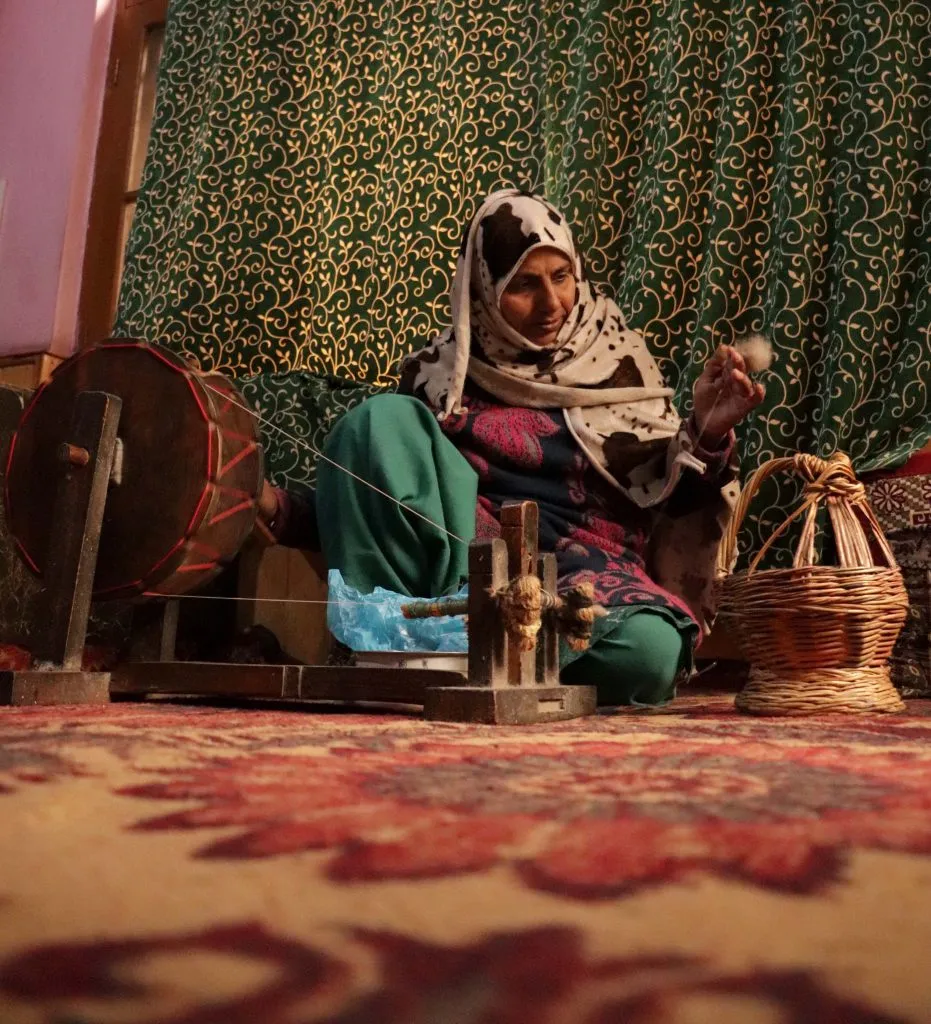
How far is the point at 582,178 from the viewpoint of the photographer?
8.11 ft

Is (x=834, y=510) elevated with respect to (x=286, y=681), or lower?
elevated

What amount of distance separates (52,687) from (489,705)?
0.65 metres

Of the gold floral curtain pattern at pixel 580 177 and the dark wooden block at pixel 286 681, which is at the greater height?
the gold floral curtain pattern at pixel 580 177

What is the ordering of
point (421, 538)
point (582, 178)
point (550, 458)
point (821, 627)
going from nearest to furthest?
point (821, 627), point (421, 538), point (550, 458), point (582, 178)

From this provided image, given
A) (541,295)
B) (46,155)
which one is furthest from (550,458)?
(46,155)

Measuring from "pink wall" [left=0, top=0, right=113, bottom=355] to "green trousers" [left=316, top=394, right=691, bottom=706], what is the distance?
1.84m

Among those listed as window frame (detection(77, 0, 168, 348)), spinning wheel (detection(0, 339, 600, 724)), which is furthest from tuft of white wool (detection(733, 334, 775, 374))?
window frame (detection(77, 0, 168, 348))

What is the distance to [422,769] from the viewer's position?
0.73m

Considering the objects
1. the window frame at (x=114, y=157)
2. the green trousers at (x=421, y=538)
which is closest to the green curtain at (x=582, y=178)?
the window frame at (x=114, y=157)

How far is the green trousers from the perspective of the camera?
65.1 inches

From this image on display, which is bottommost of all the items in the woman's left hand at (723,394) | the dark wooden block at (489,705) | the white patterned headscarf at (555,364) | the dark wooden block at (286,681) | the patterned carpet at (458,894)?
the patterned carpet at (458,894)

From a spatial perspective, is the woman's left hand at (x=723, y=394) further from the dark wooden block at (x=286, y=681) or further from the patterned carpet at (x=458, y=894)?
the patterned carpet at (x=458, y=894)

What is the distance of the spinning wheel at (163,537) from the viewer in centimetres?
137

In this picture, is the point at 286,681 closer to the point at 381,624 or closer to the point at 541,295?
the point at 381,624
